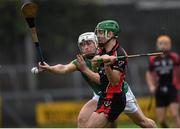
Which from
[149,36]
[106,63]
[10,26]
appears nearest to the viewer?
[106,63]

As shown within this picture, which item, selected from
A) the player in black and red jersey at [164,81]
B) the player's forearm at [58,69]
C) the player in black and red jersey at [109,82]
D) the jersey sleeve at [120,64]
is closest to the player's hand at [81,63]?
the player's forearm at [58,69]

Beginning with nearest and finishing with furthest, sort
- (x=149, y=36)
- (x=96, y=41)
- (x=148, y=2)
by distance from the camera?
(x=96, y=41) → (x=149, y=36) → (x=148, y=2)

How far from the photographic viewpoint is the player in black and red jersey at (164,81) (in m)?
19.1

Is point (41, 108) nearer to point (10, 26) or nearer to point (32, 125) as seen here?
point (32, 125)

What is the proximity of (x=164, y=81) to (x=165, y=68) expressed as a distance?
40 cm

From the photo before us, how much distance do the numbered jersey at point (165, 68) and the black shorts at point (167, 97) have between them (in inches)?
5.4

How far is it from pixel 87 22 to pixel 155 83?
17777mm

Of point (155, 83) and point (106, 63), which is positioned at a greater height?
point (106, 63)

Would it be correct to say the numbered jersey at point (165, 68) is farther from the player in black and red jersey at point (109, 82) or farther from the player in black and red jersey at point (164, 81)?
the player in black and red jersey at point (109, 82)

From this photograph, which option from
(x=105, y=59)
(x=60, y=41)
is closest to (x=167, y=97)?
(x=105, y=59)

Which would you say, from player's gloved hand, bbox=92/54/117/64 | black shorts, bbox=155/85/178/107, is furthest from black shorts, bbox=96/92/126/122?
black shorts, bbox=155/85/178/107

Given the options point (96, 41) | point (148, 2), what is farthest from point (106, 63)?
point (148, 2)

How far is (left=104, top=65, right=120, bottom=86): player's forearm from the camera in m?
12.6

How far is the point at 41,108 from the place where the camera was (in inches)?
1061
